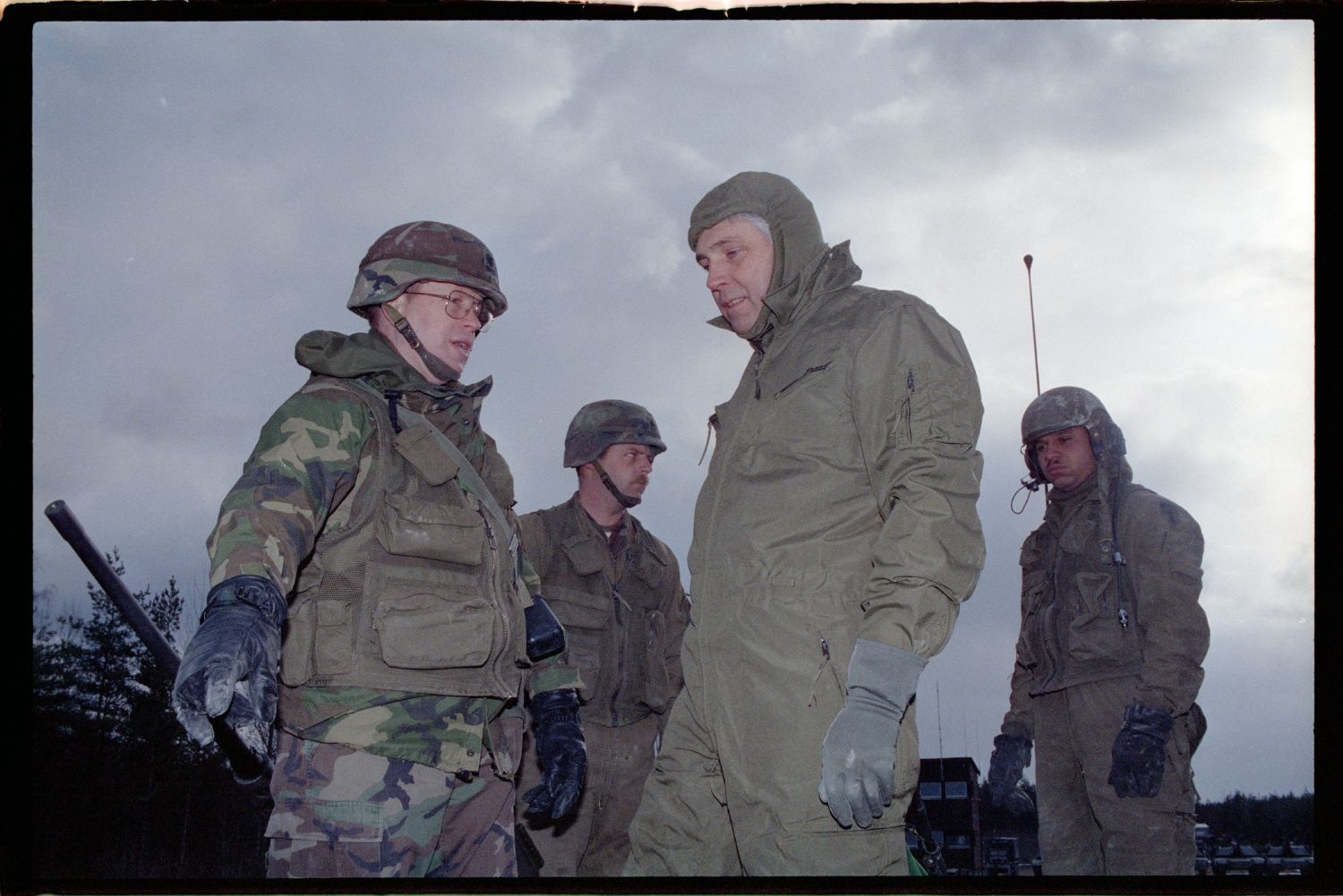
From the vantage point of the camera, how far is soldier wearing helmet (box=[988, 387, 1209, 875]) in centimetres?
530

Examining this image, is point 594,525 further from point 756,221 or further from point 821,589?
point 821,589

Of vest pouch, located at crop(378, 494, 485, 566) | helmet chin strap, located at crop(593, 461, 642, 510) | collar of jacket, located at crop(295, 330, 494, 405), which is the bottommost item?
vest pouch, located at crop(378, 494, 485, 566)

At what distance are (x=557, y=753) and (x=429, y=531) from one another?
3.25ft

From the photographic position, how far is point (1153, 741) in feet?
17.3

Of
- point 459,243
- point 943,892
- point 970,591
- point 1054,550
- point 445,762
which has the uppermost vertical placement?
point 459,243

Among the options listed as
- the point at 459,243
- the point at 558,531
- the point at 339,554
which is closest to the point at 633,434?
the point at 558,531

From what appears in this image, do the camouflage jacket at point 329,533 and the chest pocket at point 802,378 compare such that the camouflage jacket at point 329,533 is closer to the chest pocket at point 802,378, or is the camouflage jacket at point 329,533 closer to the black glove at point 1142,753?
the chest pocket at point 802,378

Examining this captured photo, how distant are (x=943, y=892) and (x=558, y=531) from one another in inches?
145

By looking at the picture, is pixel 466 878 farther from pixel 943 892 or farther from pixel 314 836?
pixel 943 892

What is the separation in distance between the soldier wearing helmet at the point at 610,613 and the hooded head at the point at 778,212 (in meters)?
2.81

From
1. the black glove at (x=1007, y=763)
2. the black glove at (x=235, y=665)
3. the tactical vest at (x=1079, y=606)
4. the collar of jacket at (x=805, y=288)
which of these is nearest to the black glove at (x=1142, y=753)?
the tactical vest at (x=1079, y=606)

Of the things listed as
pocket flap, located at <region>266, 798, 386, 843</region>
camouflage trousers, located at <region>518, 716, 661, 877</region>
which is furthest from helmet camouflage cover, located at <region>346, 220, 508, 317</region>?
camouflage trousers, located at <region>518, 716, 661, 877</region>

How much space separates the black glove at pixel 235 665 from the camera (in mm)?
2850

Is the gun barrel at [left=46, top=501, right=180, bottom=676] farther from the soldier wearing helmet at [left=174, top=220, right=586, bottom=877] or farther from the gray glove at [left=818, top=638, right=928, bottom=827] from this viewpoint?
the gray glove at [left=818, top=638, right=928, bottom=827]
